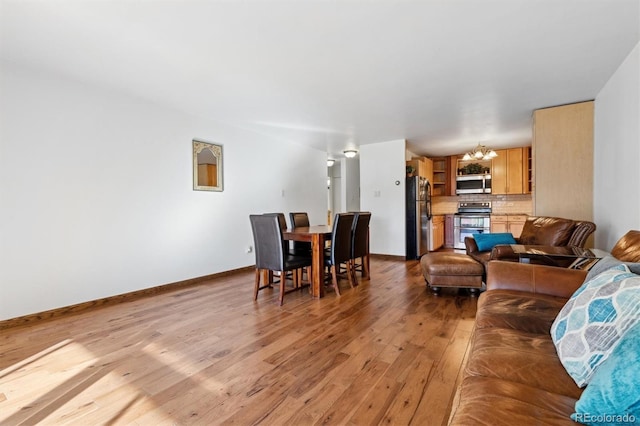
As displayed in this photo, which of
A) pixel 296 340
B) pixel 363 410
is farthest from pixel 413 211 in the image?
pixel 363 410

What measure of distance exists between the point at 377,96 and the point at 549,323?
285cm

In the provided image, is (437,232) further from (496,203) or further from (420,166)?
(420,166)

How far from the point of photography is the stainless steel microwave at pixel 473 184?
6.80 m

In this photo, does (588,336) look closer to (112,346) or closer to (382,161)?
(112,346)

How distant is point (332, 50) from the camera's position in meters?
2.44

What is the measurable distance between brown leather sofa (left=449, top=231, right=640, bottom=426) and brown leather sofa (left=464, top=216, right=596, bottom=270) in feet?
2.62

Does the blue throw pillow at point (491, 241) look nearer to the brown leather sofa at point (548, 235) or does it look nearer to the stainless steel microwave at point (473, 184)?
the brown leather sofa at point (548, 235)

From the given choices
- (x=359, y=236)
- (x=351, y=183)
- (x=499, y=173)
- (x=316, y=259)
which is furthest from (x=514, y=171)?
(x=316, y=259)

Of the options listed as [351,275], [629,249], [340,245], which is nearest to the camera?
[629,249]

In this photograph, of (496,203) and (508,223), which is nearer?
(508,223)

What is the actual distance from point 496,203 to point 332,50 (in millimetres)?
6452

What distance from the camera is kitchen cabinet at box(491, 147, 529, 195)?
21.4 feet

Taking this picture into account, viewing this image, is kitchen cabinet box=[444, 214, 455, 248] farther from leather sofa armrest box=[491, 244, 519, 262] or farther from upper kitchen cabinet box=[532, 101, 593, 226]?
leather sofa armrest box=[491, 244, 519, 262]

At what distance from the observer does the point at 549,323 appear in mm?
1476
